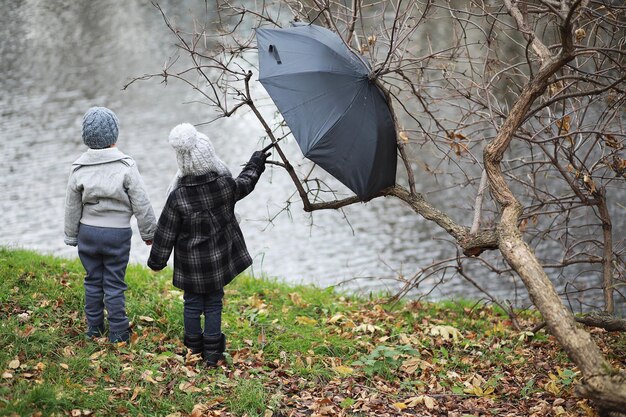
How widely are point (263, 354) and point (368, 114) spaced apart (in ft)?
6.00

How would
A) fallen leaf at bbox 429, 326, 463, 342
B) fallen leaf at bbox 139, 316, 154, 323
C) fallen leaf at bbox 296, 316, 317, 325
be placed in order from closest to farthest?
fallen leaf at bbox 139, 316, 154, 323 < fallen leaf at bbox 429, 326, 463, 342 < fallen leaf at bbox 296, 316, 317, 325

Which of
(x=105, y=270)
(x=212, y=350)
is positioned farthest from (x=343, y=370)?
(x=105, y=270)

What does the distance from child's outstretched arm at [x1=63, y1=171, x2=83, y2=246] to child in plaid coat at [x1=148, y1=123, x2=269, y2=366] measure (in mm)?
564

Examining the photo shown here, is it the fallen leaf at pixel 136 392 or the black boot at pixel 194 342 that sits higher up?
the black boot at pixel 194 342

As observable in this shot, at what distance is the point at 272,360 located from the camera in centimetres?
477

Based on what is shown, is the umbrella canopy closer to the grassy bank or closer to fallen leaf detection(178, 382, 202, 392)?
the grassy bank

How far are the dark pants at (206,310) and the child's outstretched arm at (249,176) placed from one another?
2.18 ft

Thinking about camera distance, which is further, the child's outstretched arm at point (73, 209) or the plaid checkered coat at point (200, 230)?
the child's outstretched arm at point (73, 209)

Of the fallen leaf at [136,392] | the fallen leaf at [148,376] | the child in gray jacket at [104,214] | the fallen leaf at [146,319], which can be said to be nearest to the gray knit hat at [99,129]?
the child in gray jacket at [104,214]

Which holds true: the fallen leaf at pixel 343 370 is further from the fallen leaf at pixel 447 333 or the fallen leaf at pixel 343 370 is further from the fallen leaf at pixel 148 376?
the fallen leaf at pixel 148 376

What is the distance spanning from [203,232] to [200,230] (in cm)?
2

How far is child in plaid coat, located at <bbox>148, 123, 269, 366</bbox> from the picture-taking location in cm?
427

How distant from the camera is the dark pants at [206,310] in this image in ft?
14.8

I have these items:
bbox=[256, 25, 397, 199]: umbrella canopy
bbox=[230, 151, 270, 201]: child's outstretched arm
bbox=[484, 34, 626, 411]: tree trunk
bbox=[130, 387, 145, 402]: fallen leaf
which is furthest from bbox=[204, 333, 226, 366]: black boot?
bbox=[484, 34, 626, 411]: tree trunk
